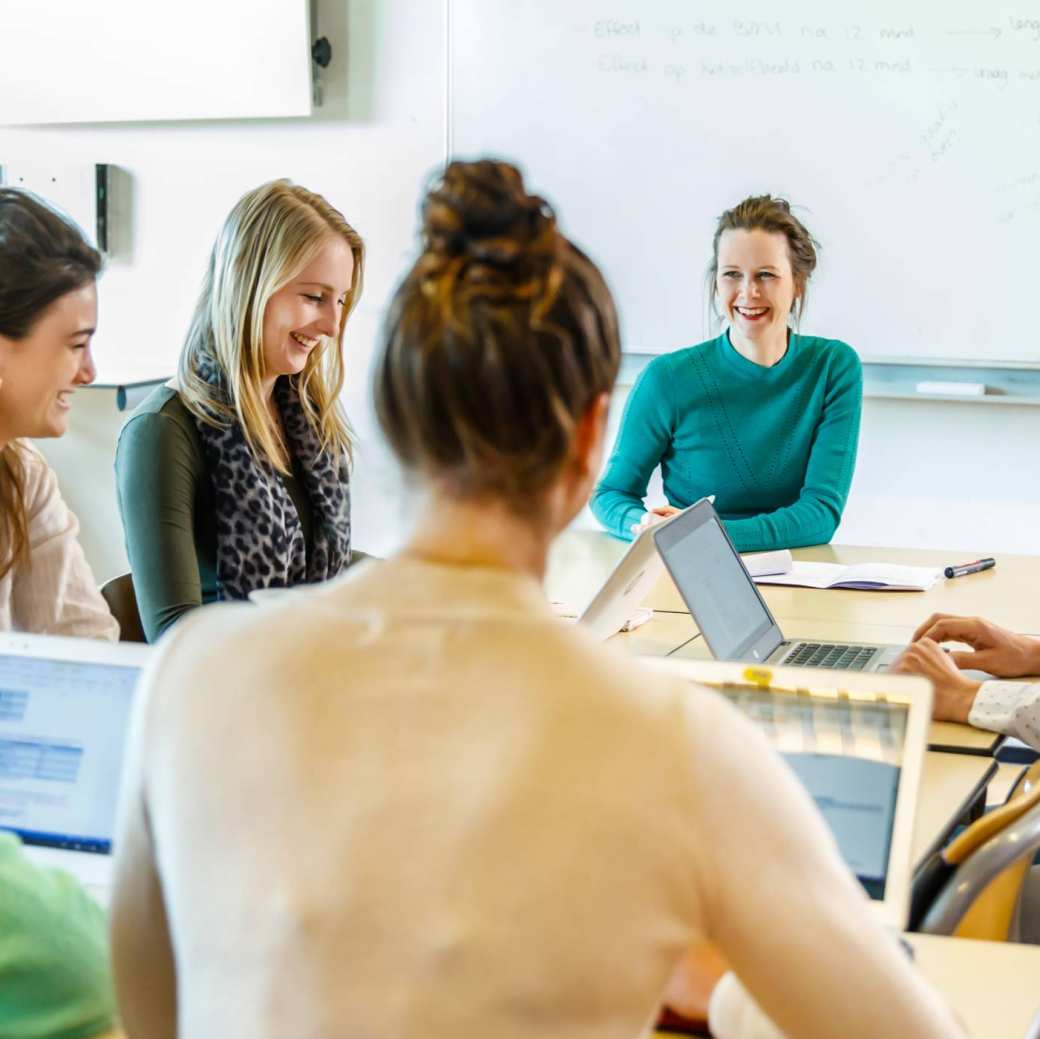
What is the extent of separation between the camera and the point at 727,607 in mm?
2014

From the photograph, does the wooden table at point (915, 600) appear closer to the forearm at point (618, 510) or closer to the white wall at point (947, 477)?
the forearm at point (618, 510)

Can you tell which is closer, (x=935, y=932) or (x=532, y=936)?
(x=532, y=936)

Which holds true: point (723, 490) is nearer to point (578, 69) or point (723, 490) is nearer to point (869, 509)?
point (869, 509)

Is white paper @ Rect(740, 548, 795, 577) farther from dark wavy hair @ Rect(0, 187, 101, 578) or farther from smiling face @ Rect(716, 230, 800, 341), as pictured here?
dark wavy hair @ Rect(0, 187, 101, 578)

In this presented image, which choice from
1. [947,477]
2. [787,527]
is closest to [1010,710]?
[787,527]

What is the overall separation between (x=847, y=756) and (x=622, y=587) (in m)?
0.74

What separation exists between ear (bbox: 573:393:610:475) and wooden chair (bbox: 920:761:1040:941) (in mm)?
719

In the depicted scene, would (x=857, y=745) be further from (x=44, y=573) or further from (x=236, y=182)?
(x=236, y=182)

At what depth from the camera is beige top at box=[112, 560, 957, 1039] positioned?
69 centimetres

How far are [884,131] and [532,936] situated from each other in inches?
123

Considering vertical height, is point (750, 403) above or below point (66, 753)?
above

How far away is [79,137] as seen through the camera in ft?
13.2

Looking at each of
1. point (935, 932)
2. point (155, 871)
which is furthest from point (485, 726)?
point (935, 932)

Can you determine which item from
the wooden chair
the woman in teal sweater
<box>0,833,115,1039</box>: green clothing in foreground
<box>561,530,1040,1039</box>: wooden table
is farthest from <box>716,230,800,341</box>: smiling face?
<box>0,833,115,1039</box>: green clothing in foreground
